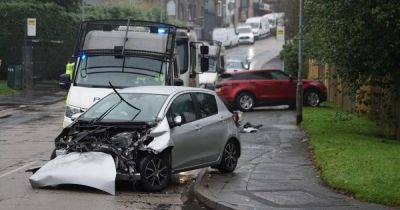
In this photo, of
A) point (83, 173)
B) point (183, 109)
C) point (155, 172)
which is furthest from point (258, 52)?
point (83, 173)

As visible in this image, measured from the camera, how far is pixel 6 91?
32719mm

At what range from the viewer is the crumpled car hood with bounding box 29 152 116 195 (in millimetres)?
10156

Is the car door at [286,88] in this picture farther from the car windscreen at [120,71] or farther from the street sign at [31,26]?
the street sign at [31,26]

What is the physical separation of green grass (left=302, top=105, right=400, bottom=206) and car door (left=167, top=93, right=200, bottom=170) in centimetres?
218

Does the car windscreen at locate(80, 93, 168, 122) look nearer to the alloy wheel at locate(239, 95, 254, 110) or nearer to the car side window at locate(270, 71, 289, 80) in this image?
the alloy wheel at locate(239, 95, 254, 110)

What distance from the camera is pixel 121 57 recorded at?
16.0 metres

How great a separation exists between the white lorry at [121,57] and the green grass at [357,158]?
389cm

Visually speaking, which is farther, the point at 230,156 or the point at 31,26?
the point at 31,26

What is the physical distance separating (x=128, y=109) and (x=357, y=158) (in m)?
4.38

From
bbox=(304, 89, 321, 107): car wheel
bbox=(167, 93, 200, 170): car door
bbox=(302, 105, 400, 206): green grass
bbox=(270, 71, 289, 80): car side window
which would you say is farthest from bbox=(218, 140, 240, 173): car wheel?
bbox=(304, 89, 321, 107): car wheel

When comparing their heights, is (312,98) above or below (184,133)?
below

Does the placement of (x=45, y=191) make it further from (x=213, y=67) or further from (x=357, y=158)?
(x=213, y=67)

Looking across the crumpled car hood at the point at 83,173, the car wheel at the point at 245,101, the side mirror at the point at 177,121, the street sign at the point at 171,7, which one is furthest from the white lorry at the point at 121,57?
the street sign at the point at 171,7

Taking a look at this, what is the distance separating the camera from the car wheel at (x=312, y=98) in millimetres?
27594
